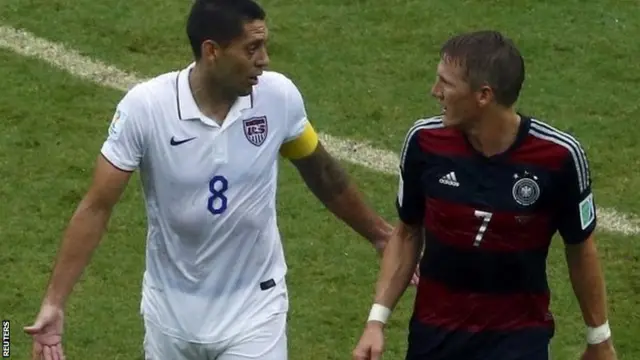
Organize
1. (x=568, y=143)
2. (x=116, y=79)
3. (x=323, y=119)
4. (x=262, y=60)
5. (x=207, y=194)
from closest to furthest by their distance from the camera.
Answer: (x=568, y=143) → (x=262, y=60) → (x=207, y=194) → (x=323, y=119) → (x=116, y=79)

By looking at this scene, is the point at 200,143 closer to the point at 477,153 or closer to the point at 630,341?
the point at 477,153

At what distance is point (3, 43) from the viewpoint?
11.2 metres

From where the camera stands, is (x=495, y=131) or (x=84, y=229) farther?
(x=84, y=229)

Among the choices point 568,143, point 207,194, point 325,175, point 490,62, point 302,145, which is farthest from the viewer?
point 325,175

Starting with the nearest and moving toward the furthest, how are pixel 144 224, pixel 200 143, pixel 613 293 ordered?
pixel 200 143, pixel 613 293, pixel 144 224

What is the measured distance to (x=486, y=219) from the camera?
4.96 metres

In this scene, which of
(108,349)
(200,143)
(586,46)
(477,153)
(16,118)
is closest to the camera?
(477,153)

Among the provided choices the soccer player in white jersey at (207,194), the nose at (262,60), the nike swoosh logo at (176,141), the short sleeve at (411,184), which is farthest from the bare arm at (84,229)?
the short sleeve at (411,184)

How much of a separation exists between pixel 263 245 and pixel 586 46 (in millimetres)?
6004

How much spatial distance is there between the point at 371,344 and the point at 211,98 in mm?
994

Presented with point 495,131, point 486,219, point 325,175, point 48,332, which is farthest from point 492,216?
point 48,332

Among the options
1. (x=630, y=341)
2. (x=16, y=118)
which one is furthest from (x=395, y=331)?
(x=16, y=118)

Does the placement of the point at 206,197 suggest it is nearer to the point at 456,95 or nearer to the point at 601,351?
the point at 456,95

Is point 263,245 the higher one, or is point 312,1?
point 263,245
